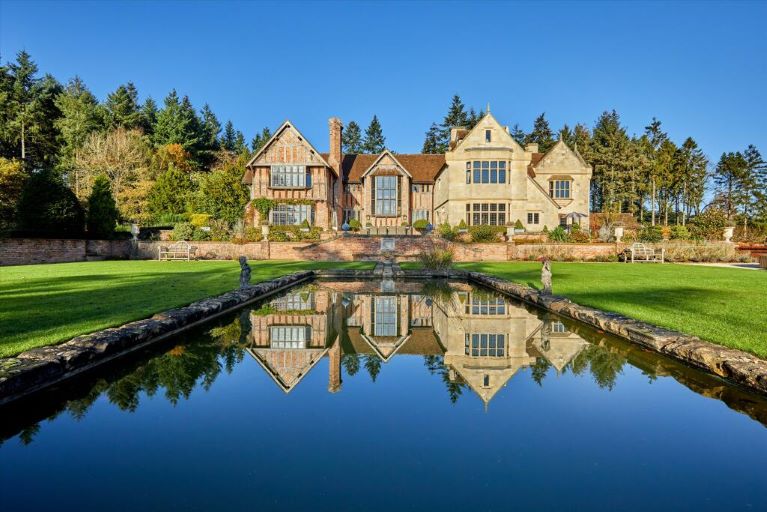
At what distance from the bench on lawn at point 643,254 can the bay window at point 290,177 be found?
2379cm

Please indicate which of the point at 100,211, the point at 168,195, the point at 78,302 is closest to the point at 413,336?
the point at 78,302

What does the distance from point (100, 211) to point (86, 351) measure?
1073 inches

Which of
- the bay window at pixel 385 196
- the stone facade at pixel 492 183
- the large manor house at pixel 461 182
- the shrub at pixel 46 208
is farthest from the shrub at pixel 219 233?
the stone facade at pixel 492 183

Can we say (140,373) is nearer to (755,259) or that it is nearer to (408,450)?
(408,450)

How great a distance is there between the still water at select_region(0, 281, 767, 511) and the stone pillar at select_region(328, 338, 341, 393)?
46mm

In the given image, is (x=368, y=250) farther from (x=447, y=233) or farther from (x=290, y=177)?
(x=290, y=177)

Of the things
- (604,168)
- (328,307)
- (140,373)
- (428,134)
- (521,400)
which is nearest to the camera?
(521,400)

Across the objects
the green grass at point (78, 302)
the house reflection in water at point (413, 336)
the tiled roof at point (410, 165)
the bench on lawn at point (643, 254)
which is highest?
the tiled roof at point (410, 165)

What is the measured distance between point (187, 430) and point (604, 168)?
6653 centimetres

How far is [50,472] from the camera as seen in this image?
11.4ft

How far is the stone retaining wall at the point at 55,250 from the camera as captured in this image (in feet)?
79.6

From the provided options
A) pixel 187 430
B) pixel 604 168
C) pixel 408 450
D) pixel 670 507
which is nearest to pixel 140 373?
pixel 187 430

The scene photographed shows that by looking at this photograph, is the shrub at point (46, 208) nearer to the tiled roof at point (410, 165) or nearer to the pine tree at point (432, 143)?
the tiled roof at point (410, 165)

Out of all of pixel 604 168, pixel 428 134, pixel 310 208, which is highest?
pixel 428 134
